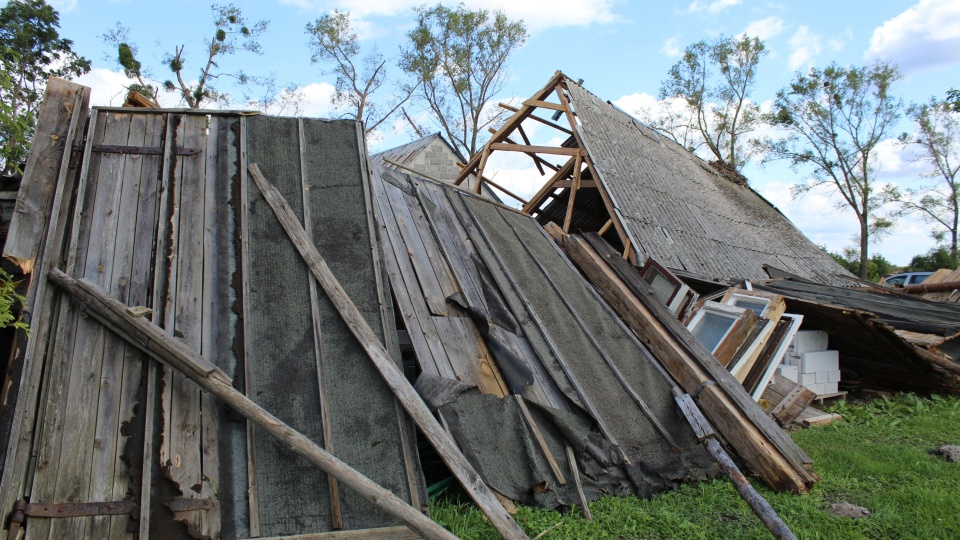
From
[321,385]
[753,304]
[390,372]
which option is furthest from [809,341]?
[321,385]

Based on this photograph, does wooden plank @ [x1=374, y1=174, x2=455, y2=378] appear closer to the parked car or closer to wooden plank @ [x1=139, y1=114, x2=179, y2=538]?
wooden plank @ [x1=139, y1=114, x2=179, y2=538]

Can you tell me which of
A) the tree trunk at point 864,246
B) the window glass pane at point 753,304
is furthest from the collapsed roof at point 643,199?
the tree trunk at point 864,246

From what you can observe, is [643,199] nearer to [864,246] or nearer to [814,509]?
[814,509]

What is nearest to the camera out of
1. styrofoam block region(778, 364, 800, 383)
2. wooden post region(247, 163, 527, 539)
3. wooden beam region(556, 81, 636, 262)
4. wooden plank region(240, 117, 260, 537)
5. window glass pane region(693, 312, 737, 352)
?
wooden plank region(240, 117, 260, 537)

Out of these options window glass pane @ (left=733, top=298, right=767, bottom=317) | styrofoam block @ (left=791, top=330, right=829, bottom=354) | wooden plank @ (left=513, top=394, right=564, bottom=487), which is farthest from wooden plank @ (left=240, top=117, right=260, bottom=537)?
styrofoam block @ (left=791, top=330, right=829, bottom=354)

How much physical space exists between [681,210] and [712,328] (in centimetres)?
513

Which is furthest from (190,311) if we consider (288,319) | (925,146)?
(925,146)

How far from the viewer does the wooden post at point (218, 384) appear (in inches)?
140

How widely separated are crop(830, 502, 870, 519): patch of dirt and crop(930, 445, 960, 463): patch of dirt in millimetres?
1906

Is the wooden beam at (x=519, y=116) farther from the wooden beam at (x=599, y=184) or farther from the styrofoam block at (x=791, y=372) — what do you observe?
the styrofoam block at (x=791, y=372)

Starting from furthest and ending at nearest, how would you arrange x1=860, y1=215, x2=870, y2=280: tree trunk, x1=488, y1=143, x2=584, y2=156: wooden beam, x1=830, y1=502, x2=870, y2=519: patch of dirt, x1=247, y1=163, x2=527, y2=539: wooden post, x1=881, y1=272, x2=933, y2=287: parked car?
x1=860, y1=215, x2=870, y2=280: tree trunk, x1=881, y1=272, x2=933, y2=287: parked car, x1=488, y1=143, x2=584, y2=156: wooden beam, x1=830, y1=502, x2=870, y2=519: patch of dirt, x1=247, y1=163, x2=527, y2=539: wooden post

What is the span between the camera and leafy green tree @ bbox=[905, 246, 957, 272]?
99.7ft

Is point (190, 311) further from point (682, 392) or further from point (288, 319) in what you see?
point (682, 392)

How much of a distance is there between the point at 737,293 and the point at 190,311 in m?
7.28
